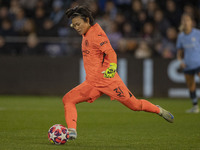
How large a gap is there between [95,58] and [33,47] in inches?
402

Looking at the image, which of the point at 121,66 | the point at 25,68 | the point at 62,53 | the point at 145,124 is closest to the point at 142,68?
the point at 121,66

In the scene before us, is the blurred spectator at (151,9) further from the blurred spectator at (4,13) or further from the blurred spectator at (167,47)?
the blurred spectator at (4,13)

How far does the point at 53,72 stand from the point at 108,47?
10.2 m

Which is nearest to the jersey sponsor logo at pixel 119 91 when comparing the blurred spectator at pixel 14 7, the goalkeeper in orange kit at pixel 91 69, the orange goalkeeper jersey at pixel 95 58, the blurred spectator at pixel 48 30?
the goalkeeper in orange kit at pixel 91 69

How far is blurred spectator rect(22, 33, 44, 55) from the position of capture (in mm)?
17266

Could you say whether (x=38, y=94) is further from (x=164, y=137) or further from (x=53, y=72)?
(x=164, y=137)

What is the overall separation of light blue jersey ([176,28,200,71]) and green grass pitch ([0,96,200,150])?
1.32 m

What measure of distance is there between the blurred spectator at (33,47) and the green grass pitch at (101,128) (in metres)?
3.13

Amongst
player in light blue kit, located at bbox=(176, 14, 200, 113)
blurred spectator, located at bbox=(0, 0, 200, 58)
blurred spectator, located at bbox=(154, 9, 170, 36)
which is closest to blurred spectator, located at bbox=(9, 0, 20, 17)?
blurred spectator, located at bbox=(0, 0, 200, 58)

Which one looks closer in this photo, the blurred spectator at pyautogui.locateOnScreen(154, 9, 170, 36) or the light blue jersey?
the light blue jersey

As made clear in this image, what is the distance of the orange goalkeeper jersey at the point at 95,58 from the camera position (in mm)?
7438

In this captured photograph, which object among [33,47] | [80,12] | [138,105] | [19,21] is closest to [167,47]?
[33,47]

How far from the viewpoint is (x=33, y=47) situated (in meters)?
17.4

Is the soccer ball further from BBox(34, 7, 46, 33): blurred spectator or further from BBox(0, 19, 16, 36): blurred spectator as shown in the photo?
BBox(34, 7, 46, 33): blurred spectator
